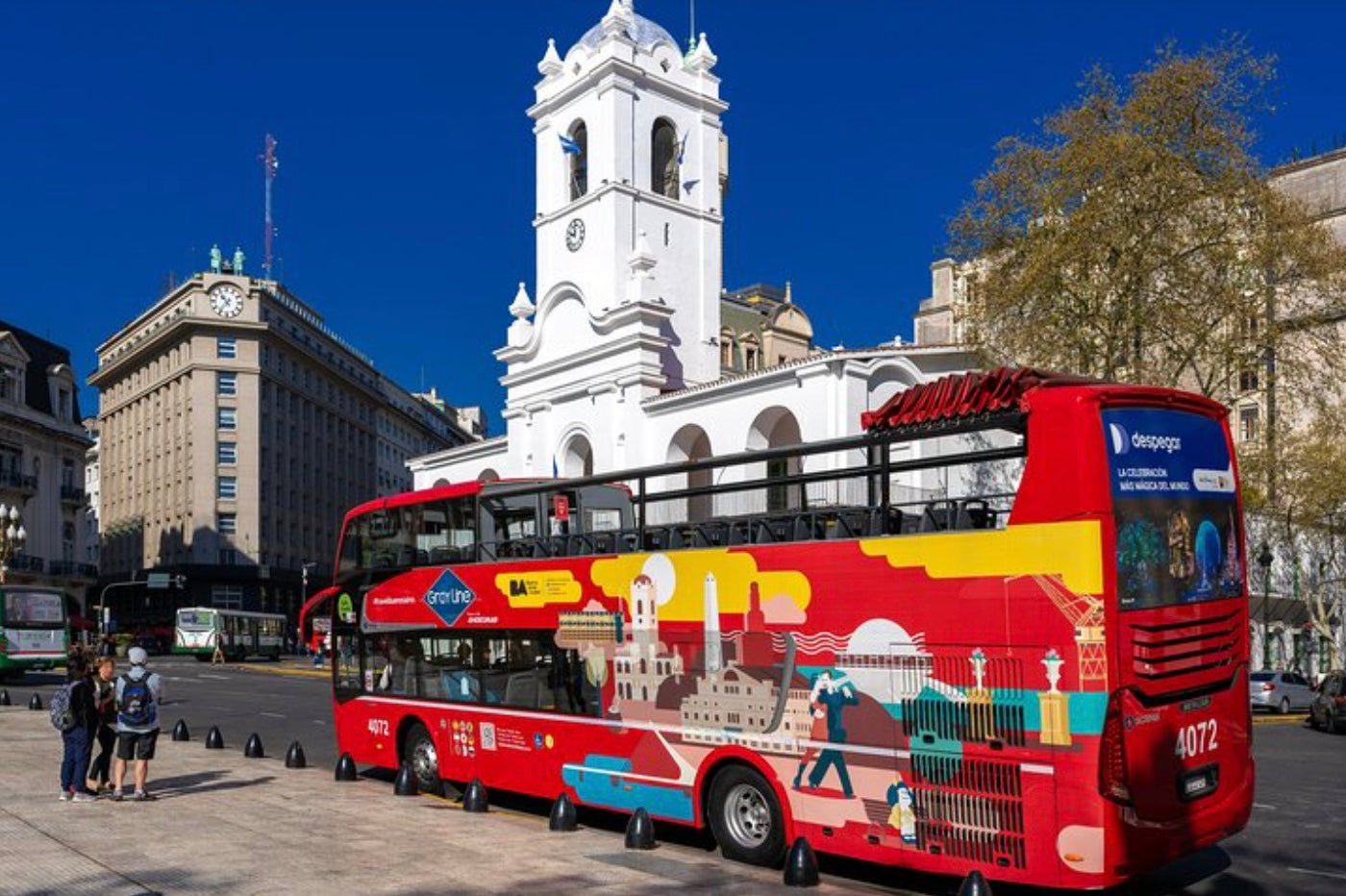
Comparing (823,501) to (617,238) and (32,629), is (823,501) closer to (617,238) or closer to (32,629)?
(32,629)

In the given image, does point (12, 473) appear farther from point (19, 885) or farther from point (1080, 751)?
point (1080, 751)

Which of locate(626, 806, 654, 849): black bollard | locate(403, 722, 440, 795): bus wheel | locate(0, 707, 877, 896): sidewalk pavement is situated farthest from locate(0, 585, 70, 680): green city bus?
locate(626, 806, 654, 849): black bollard

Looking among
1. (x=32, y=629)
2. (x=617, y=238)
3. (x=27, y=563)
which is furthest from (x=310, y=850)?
(x=27, y=563)

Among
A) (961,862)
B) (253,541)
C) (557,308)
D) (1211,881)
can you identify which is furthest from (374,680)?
(253,541)

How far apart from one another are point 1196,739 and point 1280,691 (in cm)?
2892

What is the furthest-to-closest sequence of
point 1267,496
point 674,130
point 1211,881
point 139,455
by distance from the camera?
point 139,455 → point 674,130 → point 1267,496 → point 1211,881

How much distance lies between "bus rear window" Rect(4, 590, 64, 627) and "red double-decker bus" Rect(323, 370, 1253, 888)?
92.4ft

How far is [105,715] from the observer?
1421 cm

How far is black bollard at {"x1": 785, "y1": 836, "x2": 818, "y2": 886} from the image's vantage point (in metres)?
9.95

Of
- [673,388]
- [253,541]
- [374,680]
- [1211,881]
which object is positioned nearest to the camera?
[1211,881]

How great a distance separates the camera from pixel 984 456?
31.1 ft

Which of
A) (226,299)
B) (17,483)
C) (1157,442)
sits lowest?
(1157,442)

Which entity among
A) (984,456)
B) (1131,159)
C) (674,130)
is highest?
(674,130)

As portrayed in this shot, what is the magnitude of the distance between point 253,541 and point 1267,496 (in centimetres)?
6516
